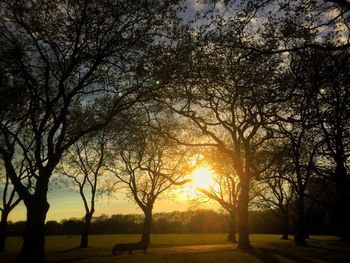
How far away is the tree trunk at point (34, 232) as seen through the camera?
23.5 metres

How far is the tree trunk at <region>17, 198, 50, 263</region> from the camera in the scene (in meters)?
23.5

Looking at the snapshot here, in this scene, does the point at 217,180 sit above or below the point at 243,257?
above

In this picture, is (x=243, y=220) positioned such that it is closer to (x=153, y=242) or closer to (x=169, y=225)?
(x=153, y=242)

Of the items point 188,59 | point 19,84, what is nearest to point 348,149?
point 188,59

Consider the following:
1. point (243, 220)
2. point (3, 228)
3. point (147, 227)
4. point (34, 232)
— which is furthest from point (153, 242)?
point (34, 232)

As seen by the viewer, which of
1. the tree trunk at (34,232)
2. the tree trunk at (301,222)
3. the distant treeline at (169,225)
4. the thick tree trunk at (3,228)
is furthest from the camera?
the distant treeline at (169,225)

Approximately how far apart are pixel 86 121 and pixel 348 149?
84.1 feet

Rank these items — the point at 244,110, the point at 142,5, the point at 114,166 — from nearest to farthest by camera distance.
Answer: the point at 142,5 → the point at 244,110 → the point at 114,166

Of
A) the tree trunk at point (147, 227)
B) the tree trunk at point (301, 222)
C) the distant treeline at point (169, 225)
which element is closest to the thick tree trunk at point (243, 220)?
the tree trunk at point (301, 222)

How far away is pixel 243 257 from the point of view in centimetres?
2738

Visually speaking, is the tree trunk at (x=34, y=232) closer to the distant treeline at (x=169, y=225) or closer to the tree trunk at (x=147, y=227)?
the tree trunk at (x=147, y=227)

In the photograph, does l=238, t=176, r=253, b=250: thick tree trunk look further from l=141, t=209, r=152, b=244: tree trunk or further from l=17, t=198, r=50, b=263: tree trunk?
l=141, t=209, r=152, b=244: tree trunk

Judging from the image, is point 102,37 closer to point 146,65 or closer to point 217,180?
point 146,65

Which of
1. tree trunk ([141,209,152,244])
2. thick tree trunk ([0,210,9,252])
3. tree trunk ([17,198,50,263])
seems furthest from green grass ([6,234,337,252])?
tree trunk ([17,198,50,263])
